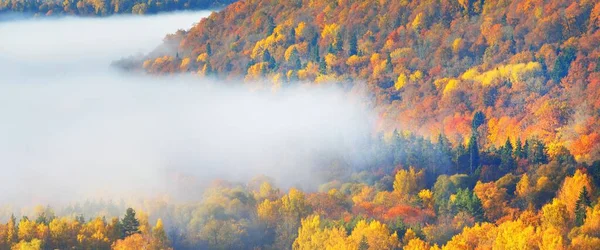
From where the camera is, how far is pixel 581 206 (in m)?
188

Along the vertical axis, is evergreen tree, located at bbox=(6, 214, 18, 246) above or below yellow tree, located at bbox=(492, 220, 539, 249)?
below

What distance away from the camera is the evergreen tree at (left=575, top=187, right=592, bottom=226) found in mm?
180125

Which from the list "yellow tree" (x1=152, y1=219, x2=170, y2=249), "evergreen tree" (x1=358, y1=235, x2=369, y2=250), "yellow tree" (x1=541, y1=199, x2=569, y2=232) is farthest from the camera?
"yellow tree" (x1=541, y1=199, x2=569, y2=232)

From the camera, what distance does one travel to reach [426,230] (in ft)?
599

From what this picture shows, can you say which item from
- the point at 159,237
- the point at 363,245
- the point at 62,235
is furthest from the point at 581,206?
the point at 62,235

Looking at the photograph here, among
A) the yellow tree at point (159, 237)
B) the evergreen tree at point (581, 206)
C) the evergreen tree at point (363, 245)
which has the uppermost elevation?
→ the evergreen tree at point (581, 206)

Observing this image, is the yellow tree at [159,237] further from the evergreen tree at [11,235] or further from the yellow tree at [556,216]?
the yellow tree at [556,216]

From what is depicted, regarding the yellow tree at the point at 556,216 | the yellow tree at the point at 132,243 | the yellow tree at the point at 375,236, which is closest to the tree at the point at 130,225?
the yellow tree at the point at 132,243

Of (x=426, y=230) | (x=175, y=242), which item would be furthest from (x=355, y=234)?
(x=175, y=242)

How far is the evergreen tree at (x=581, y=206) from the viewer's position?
180 m

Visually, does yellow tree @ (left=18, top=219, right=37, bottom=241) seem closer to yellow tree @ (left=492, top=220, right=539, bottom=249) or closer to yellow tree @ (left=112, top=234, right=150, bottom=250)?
yellow tree @ (left=112, top=234, right=150, bottom=250)

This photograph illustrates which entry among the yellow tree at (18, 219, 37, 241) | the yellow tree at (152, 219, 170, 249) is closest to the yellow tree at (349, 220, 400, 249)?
the yellow tree at (152, 219, 170, 249)

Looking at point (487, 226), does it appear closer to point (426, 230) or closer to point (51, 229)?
point (426, 230)

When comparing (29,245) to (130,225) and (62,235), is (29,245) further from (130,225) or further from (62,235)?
(130,225)
